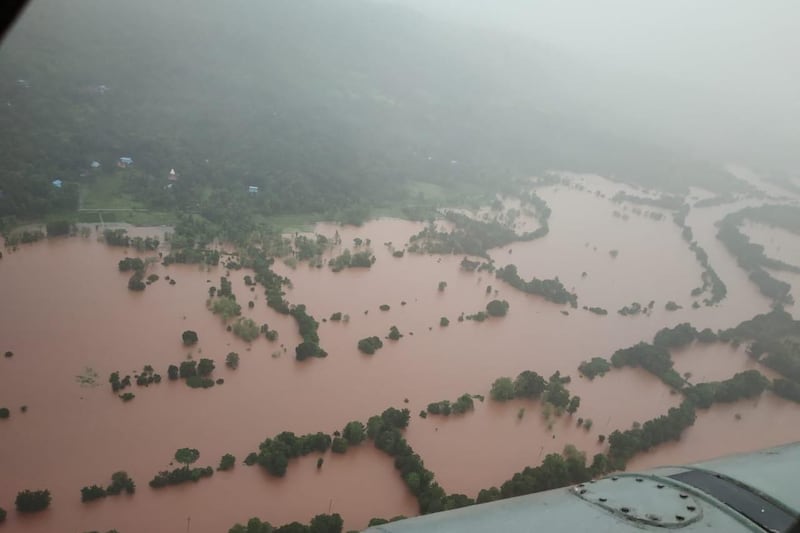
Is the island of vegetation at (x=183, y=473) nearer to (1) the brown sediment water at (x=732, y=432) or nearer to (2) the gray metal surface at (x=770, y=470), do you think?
(1) the brown sediment water at (x=732, y=432)

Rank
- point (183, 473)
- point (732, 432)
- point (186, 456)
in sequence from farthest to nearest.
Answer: point (732, 432) < point (186, 456) < point (183, 473)

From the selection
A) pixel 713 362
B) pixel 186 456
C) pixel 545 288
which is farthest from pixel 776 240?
pixel 186 456

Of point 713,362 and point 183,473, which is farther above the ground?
point 713,362

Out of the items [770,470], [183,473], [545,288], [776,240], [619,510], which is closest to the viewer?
[619,510]

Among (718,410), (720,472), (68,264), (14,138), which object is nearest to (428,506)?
(720,472)

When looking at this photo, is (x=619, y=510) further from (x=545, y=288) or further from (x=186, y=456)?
(x=545, y=288)

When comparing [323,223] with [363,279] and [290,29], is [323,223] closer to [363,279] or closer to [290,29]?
[363,279]
